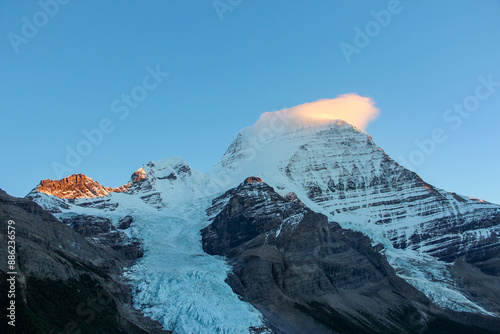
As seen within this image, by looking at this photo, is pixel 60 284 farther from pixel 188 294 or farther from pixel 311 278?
pixel 311 278

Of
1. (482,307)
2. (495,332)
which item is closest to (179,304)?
(495,332)

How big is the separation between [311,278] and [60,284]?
251ft

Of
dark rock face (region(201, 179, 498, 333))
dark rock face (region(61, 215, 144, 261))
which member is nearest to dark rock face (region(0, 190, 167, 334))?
dark rock face (region(61, 215, 144, 261))

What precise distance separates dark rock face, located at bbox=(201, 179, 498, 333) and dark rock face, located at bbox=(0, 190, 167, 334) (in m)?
34.0

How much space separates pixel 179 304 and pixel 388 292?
78792mm

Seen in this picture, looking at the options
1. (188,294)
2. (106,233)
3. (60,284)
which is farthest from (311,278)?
(60,284)

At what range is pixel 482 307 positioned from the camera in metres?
192

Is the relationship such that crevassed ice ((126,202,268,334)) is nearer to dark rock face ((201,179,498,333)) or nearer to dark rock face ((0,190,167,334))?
dark rock face ((0,190,167,334))

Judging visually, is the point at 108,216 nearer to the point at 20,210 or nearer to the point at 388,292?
the point at 20,210

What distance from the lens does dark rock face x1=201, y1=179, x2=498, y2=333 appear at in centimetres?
14450

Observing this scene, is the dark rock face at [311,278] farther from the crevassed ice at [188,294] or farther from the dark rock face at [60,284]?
the dark rock face at [60,284]

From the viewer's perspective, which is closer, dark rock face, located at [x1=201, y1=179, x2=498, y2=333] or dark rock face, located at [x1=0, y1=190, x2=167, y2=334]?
dark rock face, located at [x1=0, y1=190, x2=167, y2=334]

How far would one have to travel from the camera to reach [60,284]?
106875 millimetres

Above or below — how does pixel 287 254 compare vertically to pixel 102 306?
above
